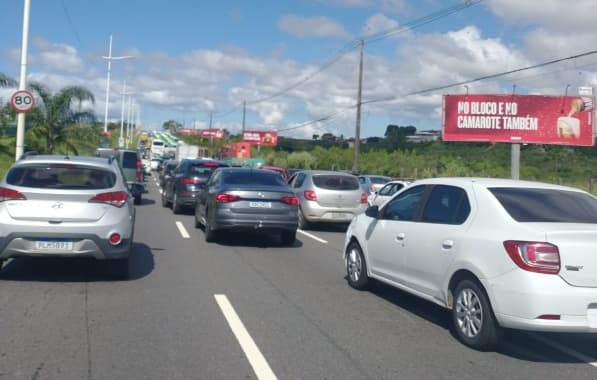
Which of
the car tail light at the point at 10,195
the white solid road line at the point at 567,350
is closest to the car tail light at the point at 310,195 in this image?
the car tail light at the point at 10,195

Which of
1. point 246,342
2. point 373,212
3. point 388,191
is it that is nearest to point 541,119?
point 388,191

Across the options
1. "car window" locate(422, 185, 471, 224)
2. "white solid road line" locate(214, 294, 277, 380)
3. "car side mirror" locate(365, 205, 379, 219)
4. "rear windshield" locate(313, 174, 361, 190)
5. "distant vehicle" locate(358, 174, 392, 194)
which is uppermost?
"distant vehicle" locate(358, 174, 392, 194)

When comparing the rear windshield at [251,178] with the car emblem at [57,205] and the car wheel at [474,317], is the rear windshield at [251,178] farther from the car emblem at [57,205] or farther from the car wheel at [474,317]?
the car wheel at [474,317]

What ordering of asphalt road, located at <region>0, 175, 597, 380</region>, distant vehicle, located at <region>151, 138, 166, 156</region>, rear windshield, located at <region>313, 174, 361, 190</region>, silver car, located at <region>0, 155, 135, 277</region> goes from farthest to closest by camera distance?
distant vehicle, located at <region>151, 138, 166, 156</region>, rear windshield, located at <region>313, 174, 361, 190</region>, silver car, located at <region>0, 155, 135, 277</region>, asphalt road, located at <region>0, 175, 597, 380</region>

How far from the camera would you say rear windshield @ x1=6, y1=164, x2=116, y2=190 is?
984cm

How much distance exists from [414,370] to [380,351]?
63 centimetres

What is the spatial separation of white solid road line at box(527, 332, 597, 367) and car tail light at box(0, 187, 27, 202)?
20.9ft

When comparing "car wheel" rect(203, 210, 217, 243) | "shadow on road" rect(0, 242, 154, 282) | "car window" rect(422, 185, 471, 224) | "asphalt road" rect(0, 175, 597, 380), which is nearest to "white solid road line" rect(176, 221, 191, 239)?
"car wheel" rect(203, 210, 217, 243)

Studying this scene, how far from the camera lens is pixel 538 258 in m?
6.57

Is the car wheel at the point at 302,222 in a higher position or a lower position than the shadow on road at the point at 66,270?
higher

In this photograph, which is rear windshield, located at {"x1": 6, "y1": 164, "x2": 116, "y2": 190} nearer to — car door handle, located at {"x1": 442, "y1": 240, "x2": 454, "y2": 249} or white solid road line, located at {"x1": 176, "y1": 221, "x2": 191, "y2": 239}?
car door handle, located at {"x1": 442, "y1": 240, "x2": 454, "y2": 249}

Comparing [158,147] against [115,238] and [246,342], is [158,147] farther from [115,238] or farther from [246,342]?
[246,342]

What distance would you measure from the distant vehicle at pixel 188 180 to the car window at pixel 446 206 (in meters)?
13.5

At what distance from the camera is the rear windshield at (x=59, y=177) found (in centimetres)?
984
